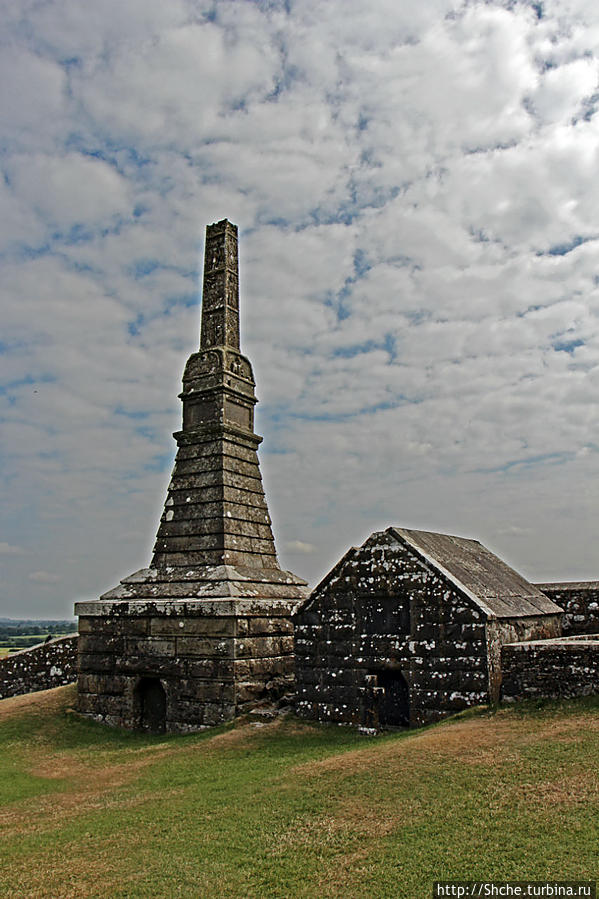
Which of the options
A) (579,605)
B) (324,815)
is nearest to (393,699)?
(324,815)

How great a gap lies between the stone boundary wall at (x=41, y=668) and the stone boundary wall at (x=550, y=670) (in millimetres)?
15021

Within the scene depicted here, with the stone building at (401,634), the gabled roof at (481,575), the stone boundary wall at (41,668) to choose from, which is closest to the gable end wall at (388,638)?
the stone building at (401,634)

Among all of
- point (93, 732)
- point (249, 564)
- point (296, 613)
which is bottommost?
point (93, 732)

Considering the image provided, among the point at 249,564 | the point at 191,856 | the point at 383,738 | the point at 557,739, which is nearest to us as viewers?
the point at 191,856

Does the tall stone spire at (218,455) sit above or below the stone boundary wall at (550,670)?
above

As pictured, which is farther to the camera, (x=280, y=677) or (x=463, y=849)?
(x=280, y=677)

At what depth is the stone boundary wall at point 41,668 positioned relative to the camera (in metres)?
22.1

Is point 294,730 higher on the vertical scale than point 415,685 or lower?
lower

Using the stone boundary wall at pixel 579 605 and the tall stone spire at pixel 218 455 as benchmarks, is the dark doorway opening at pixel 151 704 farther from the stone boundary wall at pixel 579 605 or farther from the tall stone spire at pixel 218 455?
the stone boundary wall at pixel 579 605

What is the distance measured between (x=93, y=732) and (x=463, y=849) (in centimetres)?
1155

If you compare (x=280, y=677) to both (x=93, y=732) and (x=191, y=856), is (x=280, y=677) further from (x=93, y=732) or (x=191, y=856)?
(x=191, y=856)

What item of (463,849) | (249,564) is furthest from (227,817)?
(249,564)

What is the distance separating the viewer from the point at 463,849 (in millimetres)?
6820

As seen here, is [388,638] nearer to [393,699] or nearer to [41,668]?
[393,699]
